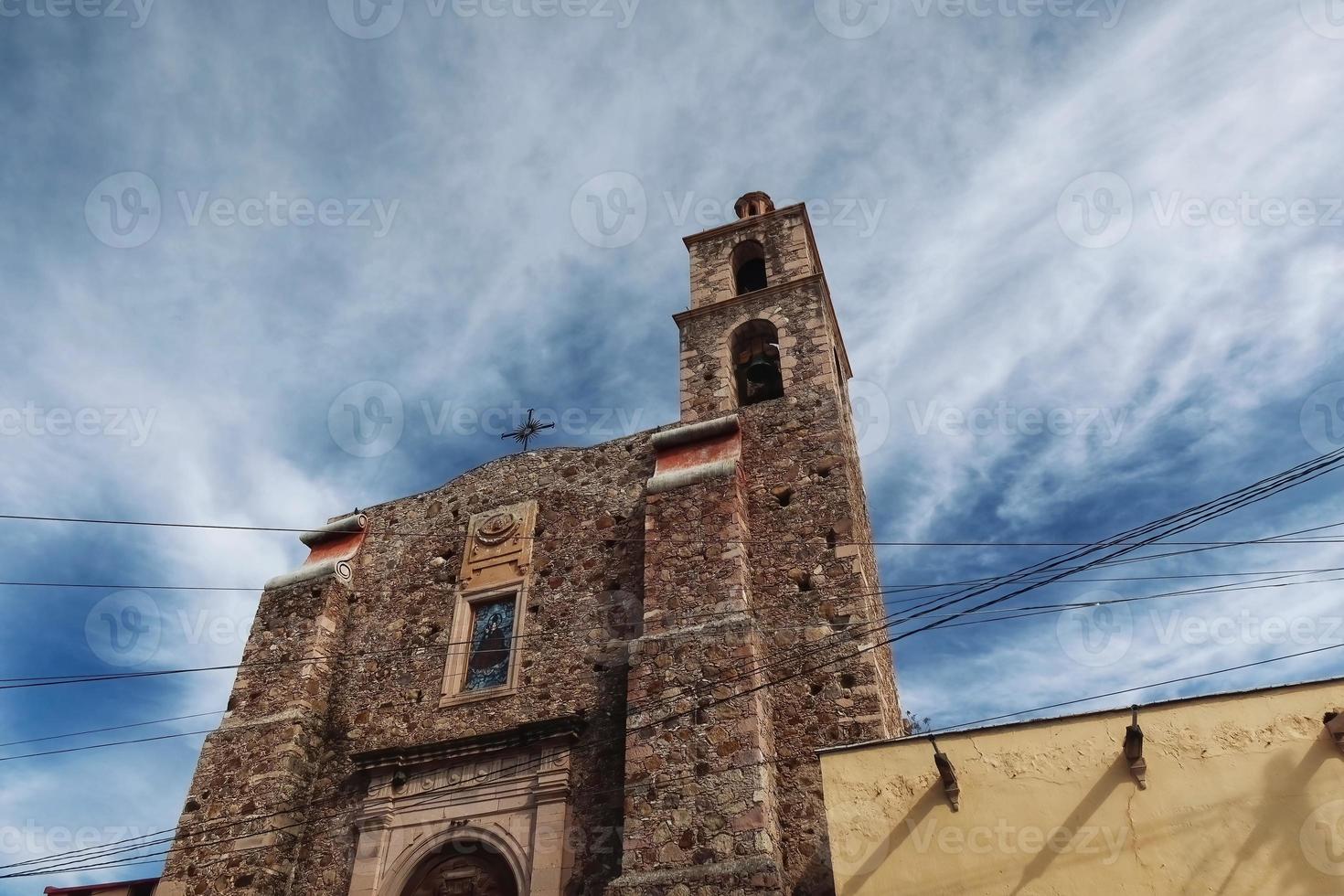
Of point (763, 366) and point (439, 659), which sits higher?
point (763, 366)

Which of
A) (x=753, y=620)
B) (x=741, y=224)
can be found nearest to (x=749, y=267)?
(x=741, y=224)

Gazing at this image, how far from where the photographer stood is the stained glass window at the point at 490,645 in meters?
11.4

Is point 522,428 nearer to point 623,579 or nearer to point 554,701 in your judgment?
point 623,579

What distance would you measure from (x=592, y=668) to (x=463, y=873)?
8.44 ft

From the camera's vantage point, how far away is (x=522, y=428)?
14.3 meters

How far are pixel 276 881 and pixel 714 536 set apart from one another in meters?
6.33

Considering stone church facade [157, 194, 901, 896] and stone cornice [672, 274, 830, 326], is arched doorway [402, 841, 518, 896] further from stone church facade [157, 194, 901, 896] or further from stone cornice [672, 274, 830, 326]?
stone cornice [672, 274, 830, 326]

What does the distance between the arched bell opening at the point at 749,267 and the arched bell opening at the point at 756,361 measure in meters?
1.43

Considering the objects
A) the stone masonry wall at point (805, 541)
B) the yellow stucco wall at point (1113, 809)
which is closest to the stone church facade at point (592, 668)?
the stone masonry wall at point (805, 541)

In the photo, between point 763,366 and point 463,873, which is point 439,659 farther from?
point 763,366

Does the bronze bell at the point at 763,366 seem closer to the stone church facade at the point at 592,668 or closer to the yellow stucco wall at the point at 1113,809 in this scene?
the stone church facade at the point at 592,668

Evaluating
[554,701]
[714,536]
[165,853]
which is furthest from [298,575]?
[714,536]

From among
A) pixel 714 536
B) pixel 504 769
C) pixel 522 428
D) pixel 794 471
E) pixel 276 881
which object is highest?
pixel 522 428

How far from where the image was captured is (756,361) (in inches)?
535
